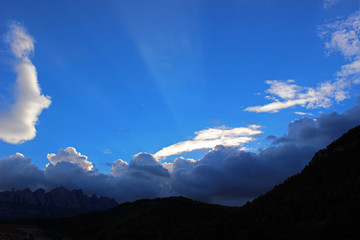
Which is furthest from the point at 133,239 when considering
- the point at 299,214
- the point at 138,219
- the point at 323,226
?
the point at 323,226

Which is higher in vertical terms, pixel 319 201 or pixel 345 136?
pixel 345 136

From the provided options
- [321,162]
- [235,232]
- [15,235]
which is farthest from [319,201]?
[15,235]

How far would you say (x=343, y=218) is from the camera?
79.9 ft

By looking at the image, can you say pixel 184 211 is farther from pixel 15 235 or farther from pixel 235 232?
pixel 235 232

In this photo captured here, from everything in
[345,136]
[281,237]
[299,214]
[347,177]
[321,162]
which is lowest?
[281,237]

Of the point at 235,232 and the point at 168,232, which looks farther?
the point at 168,232

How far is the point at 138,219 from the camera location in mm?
110250

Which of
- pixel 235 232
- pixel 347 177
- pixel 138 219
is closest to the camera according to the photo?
pixel 235 232

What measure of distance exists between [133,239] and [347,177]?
59.7 metres

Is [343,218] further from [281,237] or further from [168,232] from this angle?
[168,232]

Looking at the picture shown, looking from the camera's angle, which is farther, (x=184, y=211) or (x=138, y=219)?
(x=184, y=211)

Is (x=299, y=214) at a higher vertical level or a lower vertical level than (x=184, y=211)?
lower

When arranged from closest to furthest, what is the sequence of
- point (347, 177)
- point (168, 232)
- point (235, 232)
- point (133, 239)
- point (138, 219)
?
point (235, 232) < point (347, 177) < point (133, 239) < point (168, 232) < point (138, 219)

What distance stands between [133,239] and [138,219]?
3339 centimetres
